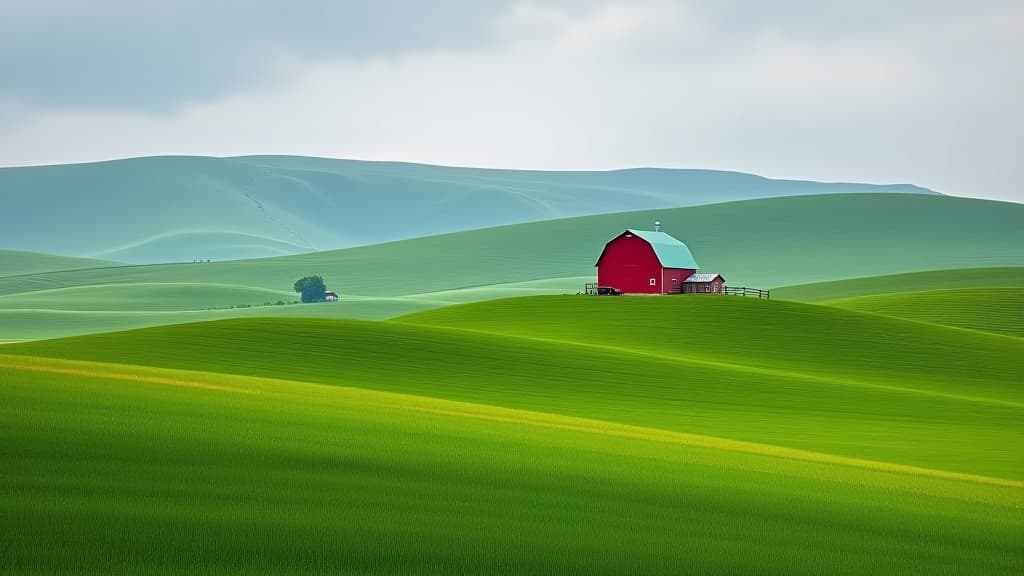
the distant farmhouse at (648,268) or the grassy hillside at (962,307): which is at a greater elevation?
the distant farmhouse at (648,268)

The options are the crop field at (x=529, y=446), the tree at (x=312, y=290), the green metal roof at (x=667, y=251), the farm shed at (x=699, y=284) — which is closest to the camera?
the crop field at (x=529, y=446)

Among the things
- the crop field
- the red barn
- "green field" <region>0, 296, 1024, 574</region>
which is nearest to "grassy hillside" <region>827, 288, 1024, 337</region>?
the red barn

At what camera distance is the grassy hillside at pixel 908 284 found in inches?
3526

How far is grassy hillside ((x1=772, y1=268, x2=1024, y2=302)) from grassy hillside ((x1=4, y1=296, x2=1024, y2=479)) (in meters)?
38.5

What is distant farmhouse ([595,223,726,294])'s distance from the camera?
61.3m

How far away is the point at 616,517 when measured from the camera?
14.1 metres

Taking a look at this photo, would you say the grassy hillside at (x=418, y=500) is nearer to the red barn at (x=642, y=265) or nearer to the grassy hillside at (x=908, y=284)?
the red barn at (x=642, y=265)

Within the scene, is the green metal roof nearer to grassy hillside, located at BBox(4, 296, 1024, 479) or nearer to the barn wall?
the barn wall

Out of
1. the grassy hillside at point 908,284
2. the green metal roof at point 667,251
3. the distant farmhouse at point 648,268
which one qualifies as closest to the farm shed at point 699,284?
the distant farmhouse at point 648,268

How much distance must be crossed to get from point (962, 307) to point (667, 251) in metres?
16.5

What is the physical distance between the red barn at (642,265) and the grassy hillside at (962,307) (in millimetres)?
8745

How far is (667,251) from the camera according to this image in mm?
62188

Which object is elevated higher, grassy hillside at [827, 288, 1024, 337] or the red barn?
the red barn

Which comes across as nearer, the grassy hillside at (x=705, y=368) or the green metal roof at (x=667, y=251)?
the grassy hillside at (x=705, y=368)
